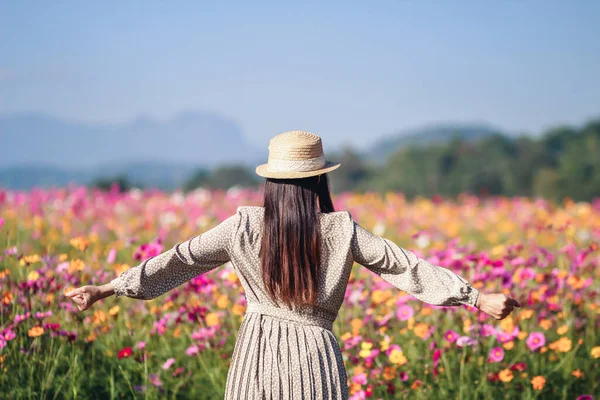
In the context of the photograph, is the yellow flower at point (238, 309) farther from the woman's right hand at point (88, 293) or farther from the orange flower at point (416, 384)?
the woman's right hand at point (88, 293)

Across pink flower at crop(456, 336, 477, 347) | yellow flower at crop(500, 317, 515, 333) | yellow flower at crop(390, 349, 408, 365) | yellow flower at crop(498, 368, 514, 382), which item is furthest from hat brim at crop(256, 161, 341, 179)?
yellow flower at crop(500, 317, 515, 333)

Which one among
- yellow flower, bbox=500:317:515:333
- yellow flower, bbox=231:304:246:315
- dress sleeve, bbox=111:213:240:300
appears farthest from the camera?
yellow flower, bbox=231:304:246:315

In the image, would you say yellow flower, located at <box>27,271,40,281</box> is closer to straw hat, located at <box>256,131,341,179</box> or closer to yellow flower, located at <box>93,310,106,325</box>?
yellow flower, located at <box>93,310,106,325</box>

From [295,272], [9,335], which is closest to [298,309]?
[295,272]

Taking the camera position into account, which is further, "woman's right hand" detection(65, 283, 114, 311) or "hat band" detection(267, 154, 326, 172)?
"woman's right hand" detection(65, 283, 114, 311)

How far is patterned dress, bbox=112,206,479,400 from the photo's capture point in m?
2.34

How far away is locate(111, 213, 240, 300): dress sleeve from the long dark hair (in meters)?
0.14

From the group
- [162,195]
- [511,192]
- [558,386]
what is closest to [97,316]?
[558,386]


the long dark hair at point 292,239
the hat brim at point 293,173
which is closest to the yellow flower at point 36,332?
the long dark hair at point 292,239

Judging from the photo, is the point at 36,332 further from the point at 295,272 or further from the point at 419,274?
the point at 419,274

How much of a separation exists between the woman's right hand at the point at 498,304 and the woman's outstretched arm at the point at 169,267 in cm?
84

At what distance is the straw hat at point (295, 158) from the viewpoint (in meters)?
2.28

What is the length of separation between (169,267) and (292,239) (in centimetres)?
47

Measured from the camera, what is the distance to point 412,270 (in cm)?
238
